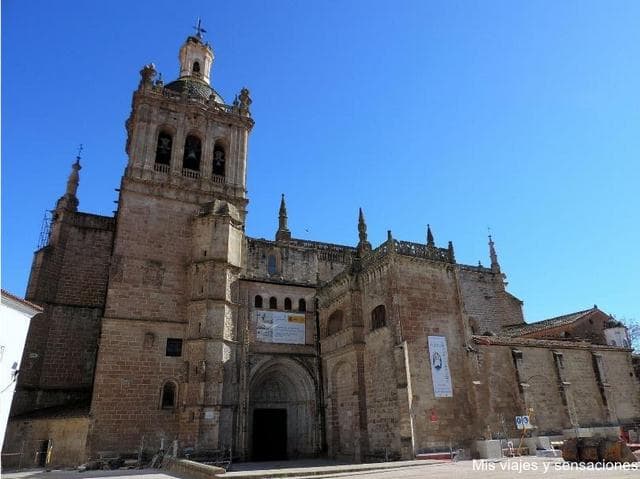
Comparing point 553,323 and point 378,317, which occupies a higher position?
point 553,323

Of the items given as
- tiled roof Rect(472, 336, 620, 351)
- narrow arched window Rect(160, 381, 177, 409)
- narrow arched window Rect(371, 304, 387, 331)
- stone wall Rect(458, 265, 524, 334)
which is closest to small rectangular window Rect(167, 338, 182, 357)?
narrow arched window Rect(160, 381, 177, 409)

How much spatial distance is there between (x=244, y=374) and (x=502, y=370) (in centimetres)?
1389

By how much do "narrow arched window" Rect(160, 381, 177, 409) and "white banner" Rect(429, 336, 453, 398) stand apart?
13.7m

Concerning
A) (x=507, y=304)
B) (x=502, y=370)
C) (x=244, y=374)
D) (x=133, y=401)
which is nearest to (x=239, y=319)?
(x=244, y=374)

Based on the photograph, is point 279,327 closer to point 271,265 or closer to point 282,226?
point 271,265

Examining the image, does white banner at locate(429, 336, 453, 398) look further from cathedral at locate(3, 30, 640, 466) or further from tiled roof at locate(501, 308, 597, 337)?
tiled roof at locate(501, 308, 597, 337)

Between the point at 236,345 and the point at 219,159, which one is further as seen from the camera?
the point at 219,159

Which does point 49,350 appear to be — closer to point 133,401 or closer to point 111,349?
point 111,349

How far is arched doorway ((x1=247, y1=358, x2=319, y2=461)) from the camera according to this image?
83.7 feet

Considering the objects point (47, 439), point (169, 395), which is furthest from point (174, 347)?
point (47, 439)

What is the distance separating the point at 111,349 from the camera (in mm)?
23078

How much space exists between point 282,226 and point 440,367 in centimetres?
1912

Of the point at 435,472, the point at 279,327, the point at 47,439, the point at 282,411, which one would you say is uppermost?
the point at 279,327

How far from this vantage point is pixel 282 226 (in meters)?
35.9
